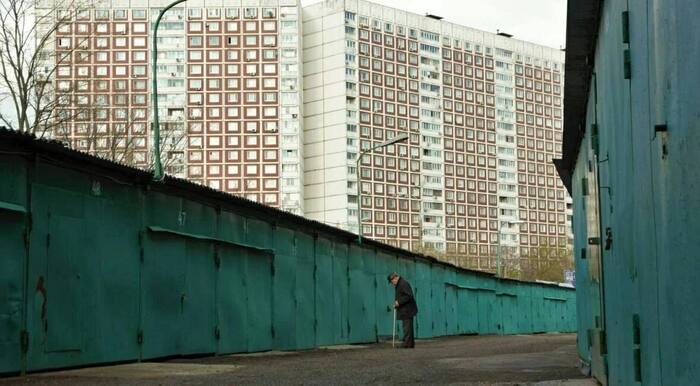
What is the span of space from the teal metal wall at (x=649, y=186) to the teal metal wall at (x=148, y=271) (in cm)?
701

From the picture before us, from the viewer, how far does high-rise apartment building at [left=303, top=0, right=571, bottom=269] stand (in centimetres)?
13488

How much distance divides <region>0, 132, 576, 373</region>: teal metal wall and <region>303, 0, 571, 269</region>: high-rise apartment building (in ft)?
350

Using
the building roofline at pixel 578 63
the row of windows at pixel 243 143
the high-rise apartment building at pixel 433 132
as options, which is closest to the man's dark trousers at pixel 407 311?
the building roofline at pixel 578 63

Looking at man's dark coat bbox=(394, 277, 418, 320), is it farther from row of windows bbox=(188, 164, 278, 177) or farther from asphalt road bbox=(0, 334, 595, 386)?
row of windows bbox=(188, 164, 278, 177)

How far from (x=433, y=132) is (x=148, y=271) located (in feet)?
430

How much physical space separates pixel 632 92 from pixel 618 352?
8.54 ft

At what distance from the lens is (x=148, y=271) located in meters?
15.5

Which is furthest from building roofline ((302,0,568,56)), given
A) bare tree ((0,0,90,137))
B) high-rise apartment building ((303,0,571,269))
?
bare tree ((0,0,90,137))

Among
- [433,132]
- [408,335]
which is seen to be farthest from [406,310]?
[433,132]

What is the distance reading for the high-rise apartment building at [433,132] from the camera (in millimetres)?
134875

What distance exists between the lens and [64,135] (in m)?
45.9

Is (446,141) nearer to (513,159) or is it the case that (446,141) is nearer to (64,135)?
(513,159)

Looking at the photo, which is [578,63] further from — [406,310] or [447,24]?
[447,24]

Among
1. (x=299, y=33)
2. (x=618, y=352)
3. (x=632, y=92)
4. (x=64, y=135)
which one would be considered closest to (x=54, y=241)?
(x=618, y=352)
